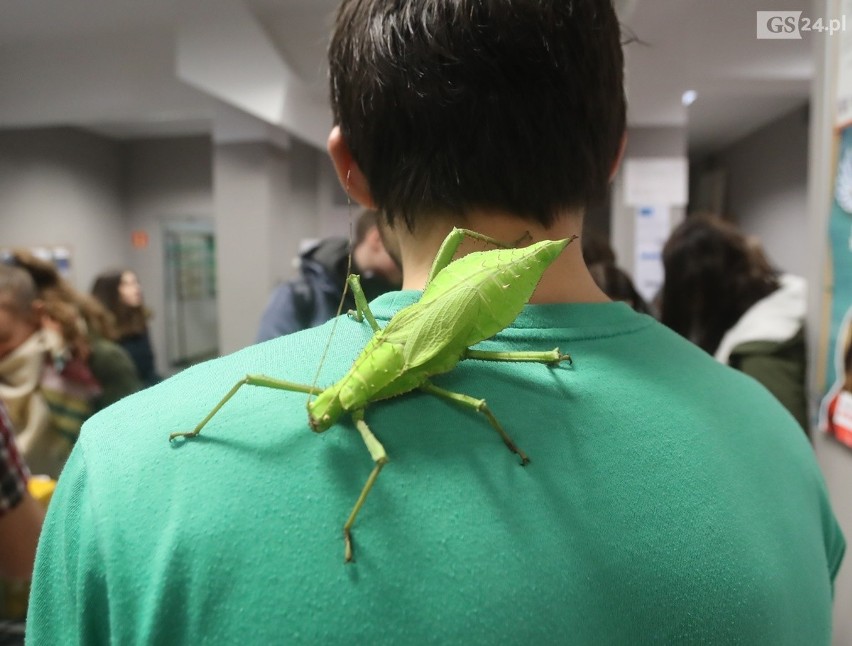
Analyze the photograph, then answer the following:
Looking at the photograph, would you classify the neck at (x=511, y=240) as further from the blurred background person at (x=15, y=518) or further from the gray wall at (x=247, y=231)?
the gray wall at (x=247, y=231)

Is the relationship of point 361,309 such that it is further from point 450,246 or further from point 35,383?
point 35,383

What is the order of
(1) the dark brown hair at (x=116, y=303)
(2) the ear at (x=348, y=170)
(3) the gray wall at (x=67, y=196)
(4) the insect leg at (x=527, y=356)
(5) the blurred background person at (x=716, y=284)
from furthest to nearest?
(3) the gray wall at (x=67, y=196), (1) the dark brown hair at (x=116, y=303), (5) the blurred background person at (x=716, y=284), (2) the ear at (x=348, y=170), (4) the insect leg at (x=527, y=356)

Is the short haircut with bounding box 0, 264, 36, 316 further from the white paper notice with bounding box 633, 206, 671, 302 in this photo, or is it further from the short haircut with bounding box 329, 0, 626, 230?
the white paper notice with bounding box 633, 206, 671, 302

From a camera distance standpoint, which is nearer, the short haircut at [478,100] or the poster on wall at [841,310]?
the short haircut at [478,100]

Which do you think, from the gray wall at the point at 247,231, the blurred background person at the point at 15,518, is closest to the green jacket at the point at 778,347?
the blurred background person at the point at 15,518

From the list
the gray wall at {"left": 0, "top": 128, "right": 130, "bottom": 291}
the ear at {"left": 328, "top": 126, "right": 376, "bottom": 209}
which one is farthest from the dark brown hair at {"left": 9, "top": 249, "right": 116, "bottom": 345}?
the gray wall at {"left": 0, "top": 128, "right": 130, "bottom": 291}

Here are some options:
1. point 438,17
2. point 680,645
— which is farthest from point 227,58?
point 680,645

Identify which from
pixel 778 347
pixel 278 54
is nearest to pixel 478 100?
pixel 778 347
